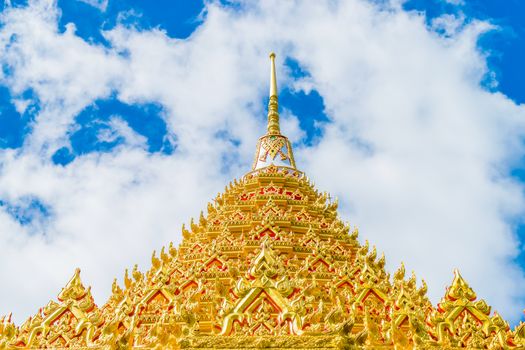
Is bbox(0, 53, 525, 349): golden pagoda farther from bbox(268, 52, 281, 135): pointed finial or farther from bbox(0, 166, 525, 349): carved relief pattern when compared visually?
bbox(268, 52, 281, 135): pointed finial

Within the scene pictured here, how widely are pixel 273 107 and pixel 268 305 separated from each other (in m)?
16.9

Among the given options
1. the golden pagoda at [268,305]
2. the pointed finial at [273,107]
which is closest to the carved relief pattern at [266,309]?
Result: the golden pagoda at [268,305]

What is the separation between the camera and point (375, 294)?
11430mm

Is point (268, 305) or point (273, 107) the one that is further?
point (273, 107)

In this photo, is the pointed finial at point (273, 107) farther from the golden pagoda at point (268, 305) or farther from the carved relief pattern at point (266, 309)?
the carved relief pattern at point (266, 309)

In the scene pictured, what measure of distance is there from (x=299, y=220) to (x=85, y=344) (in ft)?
25.8

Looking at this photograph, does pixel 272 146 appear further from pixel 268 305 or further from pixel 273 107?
pixel 268 305

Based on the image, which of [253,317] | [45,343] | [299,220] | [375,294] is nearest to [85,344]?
[45,343]

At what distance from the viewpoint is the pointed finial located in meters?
23.1

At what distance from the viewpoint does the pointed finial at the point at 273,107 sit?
23.1 m

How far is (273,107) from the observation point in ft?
79.5

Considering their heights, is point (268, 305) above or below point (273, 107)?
below

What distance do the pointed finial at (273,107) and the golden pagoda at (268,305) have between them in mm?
7036

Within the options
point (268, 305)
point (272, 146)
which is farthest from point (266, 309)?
point (272, 146)
